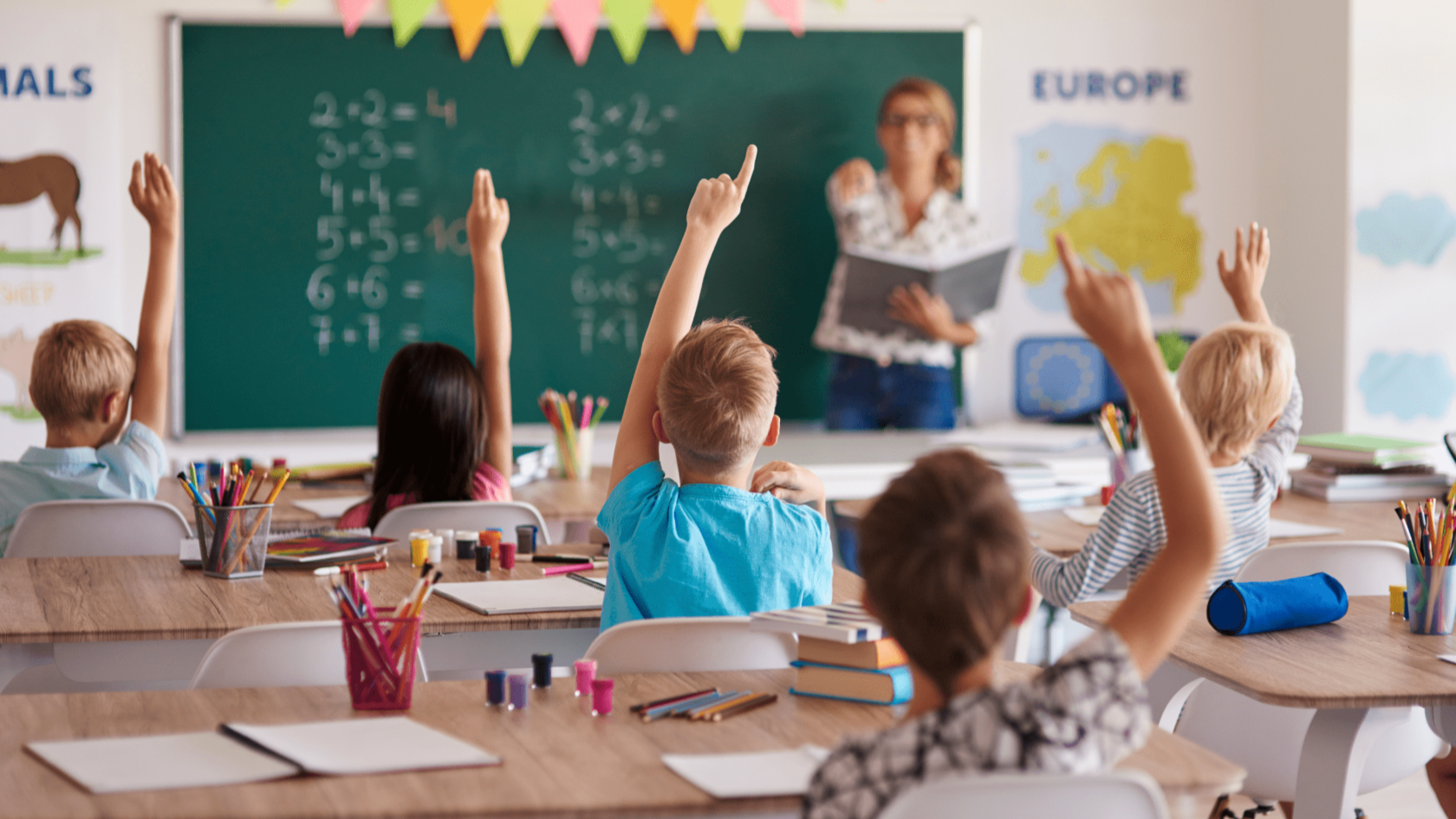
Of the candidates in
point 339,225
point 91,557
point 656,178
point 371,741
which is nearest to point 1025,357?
point 656,178

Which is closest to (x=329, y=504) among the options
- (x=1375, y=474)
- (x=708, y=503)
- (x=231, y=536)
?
(x=231, y=536)

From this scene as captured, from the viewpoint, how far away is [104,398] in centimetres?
279

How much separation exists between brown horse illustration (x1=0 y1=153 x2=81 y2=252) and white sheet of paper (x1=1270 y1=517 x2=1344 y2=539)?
4.20 meters

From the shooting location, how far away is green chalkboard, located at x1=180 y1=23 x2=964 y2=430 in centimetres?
506

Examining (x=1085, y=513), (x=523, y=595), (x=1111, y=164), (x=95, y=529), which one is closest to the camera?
(x=523, y=595)

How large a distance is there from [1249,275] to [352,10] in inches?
146

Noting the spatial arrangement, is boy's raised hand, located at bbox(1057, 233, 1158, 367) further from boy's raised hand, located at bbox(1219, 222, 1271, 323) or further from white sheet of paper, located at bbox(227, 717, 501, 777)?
boy's raised hand, located at bbox(1219, 222, 1271, 323)

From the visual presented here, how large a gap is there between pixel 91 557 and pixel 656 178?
3.26 meters

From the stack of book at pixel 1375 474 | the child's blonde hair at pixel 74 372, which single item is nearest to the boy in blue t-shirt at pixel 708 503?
the child's blonde hair at pixel 74 372

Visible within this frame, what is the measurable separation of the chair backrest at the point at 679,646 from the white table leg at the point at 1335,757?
0.67 m

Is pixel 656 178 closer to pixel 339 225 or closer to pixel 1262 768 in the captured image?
pixel 339 225

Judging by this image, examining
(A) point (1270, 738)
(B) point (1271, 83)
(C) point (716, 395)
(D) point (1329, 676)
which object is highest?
(B) point (1271, 83)

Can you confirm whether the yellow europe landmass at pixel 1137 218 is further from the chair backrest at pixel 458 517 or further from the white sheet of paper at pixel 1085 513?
the chair backrest at pixel 458 517

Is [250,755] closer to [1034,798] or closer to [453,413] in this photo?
[1034,798]
